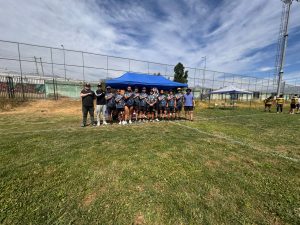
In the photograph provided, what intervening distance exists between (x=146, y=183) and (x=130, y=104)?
5.46 m

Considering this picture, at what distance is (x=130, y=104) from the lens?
7926 millimetres

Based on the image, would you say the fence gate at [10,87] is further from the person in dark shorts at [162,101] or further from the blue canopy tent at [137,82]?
the person in dark shorts at [162,101]

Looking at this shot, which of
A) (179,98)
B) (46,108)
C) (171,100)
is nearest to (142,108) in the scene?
(171,100)

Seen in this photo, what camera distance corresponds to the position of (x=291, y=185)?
9.29 feet

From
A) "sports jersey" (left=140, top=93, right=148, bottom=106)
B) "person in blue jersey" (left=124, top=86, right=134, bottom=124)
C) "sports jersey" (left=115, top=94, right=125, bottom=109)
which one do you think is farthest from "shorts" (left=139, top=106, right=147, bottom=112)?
"sports jersey" (left=115, top=94, right=125, bottom=109)

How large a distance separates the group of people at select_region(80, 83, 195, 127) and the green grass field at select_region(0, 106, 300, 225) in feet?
9.20

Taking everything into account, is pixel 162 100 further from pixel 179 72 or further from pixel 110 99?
pixel 179 72

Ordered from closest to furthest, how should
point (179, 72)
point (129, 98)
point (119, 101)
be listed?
point (119, 101), point (129, 98), point (179, 72)

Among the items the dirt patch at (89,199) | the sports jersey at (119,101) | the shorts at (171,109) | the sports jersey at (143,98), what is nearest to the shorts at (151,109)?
the sports jersey at (143,98)

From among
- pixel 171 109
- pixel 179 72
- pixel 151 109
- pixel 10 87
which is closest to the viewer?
pixel 151 109

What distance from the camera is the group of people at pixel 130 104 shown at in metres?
7.12

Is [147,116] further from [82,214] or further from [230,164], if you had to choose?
[82,214]

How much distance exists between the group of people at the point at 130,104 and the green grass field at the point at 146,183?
280cm

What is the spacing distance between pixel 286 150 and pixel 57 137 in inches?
278
